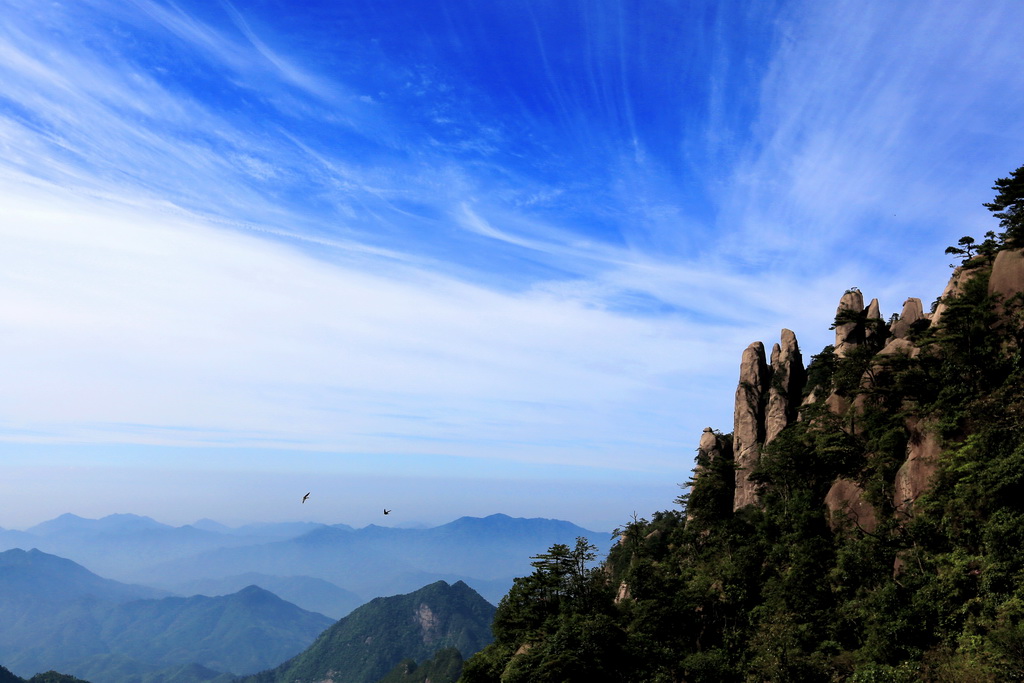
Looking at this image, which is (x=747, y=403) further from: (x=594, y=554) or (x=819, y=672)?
(x=819, y=672)

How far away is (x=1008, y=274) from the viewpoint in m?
36.2

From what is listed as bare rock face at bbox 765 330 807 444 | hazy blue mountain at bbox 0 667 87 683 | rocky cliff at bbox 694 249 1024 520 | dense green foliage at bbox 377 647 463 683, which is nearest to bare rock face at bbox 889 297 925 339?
rocky cliff at bbox 694 249 1024 520

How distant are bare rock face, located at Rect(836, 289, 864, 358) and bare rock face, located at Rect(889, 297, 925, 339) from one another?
10.2ft

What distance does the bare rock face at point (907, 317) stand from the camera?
157ft

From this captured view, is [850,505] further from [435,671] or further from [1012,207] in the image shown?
[435,671]

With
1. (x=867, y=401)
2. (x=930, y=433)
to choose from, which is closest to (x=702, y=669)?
(x=930, y=433)

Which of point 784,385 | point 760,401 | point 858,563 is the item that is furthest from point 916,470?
point 760,401

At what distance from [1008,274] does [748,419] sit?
2649 cm

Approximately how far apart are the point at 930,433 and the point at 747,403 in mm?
23460

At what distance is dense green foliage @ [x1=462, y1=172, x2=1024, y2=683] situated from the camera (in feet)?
98.0

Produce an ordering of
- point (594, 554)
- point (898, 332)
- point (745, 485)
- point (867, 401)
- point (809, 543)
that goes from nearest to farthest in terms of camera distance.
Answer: point (809, 543) < point (867, 401) < point (898, 332) < point (745, 485) < point (594, 554)

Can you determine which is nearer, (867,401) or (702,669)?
(702,669)

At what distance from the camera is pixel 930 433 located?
1430 inches

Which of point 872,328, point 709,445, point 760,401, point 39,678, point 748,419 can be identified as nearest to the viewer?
point 872,328
